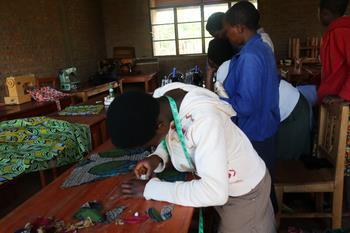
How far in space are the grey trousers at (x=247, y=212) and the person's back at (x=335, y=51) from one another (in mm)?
1336

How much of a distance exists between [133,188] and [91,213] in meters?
0.21

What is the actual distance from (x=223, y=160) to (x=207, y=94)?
0.78ft

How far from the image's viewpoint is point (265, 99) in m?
1.75

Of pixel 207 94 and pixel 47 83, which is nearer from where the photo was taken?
pixel 207 94

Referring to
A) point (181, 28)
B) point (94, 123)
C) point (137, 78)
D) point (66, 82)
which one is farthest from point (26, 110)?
point (181, 28)

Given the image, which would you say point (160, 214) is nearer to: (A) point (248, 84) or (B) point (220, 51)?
(A) point (248, 84)

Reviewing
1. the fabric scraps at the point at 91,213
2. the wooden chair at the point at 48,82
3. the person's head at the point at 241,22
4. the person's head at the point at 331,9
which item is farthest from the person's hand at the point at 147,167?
the wooden chair at the point at 48,82

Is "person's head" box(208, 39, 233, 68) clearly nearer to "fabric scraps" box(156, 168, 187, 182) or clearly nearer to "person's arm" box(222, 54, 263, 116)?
"person's arm" box(222, 54, 263, 116)

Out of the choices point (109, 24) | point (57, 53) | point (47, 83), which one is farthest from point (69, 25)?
point (47, 83)

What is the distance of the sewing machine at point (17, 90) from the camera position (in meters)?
3.38

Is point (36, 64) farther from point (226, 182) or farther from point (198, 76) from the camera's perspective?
point (226, 182)

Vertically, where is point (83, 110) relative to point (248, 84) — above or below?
below

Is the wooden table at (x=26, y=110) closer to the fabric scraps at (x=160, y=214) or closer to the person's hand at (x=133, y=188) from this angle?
the person's hand at (x=133, y=188)

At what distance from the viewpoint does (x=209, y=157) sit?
93 cm
